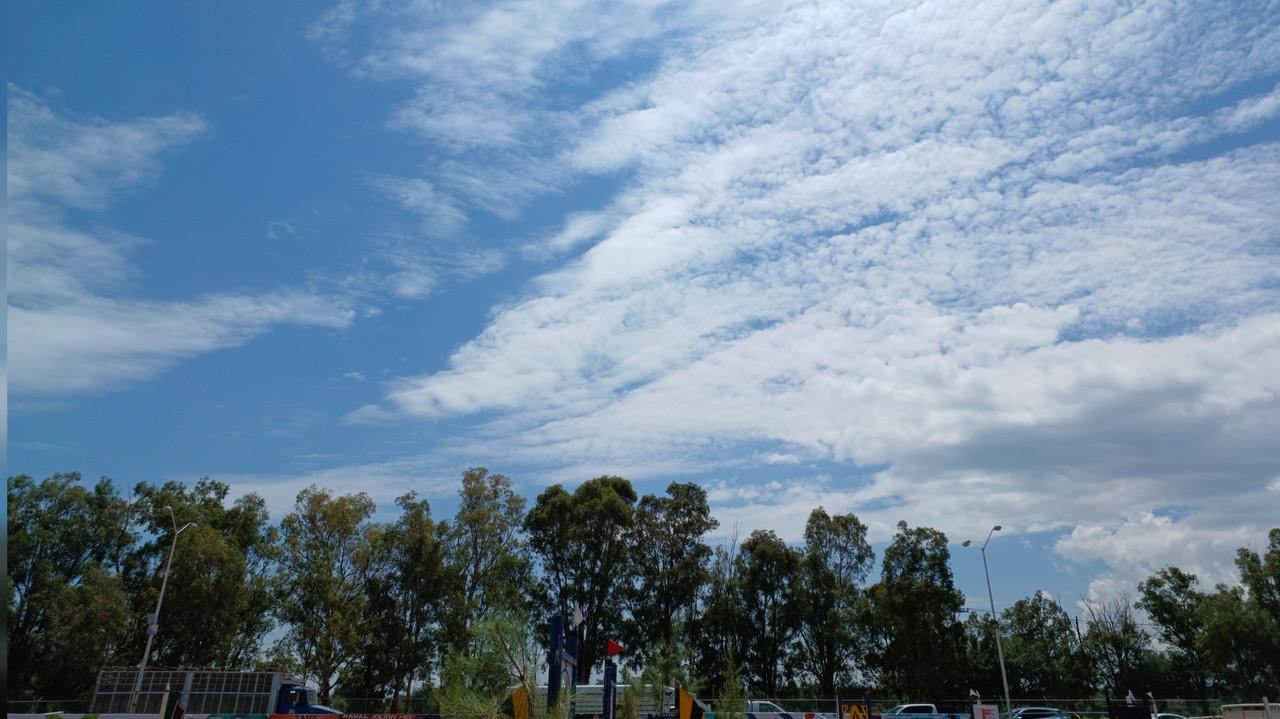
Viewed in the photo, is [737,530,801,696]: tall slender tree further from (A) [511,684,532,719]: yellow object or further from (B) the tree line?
(A) [511,684,532,719]: yellow object

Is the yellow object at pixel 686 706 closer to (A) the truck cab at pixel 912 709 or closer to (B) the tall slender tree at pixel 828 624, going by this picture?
(A) the truck cab at pixel 912 709

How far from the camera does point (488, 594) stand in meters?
48.9

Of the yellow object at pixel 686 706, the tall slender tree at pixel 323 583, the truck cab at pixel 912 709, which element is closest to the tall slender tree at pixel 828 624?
the truck cab at pixel 912 709

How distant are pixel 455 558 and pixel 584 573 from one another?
26.7 ft

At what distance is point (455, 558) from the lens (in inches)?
1969

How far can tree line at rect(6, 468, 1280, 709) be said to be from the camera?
43062mm

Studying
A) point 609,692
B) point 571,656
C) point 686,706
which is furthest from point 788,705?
point 571,656

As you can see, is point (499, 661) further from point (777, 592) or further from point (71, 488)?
point (71, 488)

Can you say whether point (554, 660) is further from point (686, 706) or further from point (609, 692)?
point (686, 706)

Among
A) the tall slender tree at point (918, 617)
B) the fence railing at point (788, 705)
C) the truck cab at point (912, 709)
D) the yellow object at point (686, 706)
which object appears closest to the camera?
the yellow object at point (686, 706)

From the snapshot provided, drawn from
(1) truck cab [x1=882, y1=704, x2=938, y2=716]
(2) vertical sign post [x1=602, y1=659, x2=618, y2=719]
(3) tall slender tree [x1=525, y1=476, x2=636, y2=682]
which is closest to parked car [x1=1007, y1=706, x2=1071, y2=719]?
(1) truck cab [x1=882, y1=704, x2=938, y2=716]

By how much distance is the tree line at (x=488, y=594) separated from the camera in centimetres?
4306

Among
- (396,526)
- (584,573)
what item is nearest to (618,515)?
(584,573)

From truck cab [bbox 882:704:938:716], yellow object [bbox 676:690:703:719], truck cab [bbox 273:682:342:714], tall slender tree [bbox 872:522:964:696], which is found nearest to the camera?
yellow object [bbox 676:690:703:719]
